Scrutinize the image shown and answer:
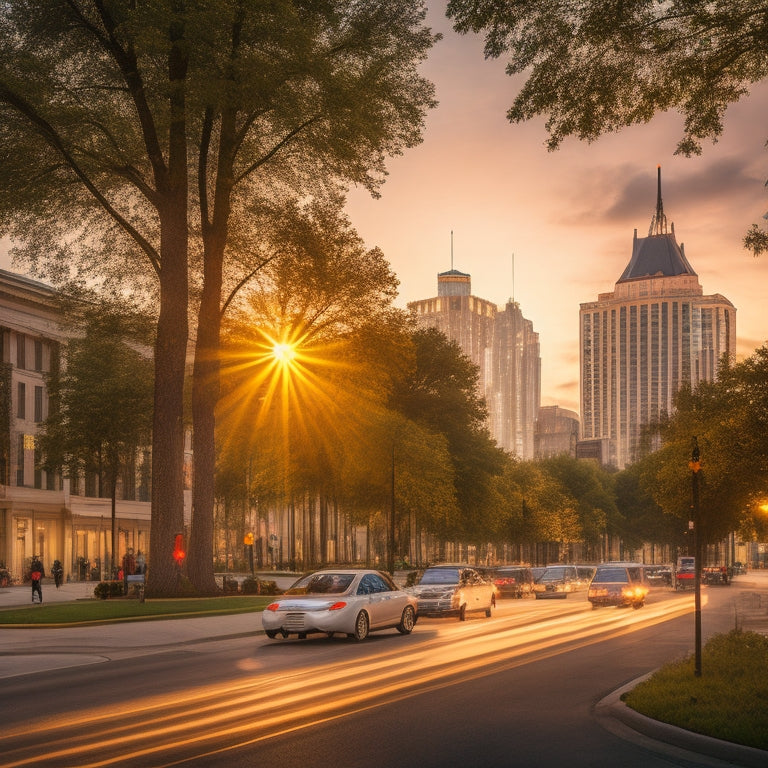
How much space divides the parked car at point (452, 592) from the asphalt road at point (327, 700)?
23.0 ft

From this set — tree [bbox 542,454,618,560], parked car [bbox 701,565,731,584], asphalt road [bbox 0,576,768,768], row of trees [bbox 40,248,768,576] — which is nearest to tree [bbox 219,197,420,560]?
row of trees [bbox 40,248,768,576]

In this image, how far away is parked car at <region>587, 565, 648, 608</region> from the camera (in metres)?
44.6

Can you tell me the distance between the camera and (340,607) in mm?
24609

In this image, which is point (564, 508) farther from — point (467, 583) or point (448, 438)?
point (467, 583)

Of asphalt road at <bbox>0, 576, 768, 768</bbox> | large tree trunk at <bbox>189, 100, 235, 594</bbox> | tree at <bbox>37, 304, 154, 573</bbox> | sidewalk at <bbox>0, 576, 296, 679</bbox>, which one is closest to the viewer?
asphalt road at <bbox>0, 576, 768, 768</bbox>

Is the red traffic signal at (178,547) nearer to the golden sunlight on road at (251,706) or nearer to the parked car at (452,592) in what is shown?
the parked car at (452,592)

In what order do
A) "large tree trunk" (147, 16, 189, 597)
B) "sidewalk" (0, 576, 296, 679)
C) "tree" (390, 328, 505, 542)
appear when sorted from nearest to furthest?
"sidewalk" (0, 576, 296, 679) → "large tree trunk" (147, 16, 189, 597) → "tree" (390, 328, 505, 542)

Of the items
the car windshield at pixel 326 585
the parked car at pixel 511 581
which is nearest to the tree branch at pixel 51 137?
the car windshield at pixel 326 585

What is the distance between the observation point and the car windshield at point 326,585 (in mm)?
25469

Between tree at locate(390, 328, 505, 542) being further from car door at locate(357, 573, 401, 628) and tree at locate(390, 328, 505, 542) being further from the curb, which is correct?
the curb

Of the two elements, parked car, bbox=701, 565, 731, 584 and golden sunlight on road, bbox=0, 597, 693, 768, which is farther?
parked car, bbox=701, 565, 731, 584

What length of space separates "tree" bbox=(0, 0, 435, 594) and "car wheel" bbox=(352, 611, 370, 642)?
13286mm

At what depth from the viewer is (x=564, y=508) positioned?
366 ft

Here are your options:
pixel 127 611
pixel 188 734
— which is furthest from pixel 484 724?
pixel 127 611
